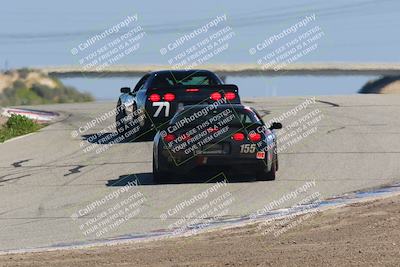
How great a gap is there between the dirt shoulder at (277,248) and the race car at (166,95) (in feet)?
28.3

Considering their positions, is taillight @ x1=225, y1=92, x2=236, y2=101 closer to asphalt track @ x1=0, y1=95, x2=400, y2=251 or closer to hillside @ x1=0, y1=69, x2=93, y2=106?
asphalt track @ x1=0, y1=95, x2=400, y2=251

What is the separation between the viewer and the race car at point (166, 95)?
21047 mm

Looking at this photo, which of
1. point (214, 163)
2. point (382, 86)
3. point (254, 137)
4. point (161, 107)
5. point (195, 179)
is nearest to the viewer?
point (214, 163)

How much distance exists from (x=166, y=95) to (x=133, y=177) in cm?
393

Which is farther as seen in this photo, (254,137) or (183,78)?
(183,78)

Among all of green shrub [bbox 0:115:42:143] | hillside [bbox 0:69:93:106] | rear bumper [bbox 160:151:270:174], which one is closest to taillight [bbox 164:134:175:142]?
rear bumper [bbox 160:151:270:174]

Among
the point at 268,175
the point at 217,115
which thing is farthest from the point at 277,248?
the point at 217,115

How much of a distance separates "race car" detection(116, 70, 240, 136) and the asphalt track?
0.58m

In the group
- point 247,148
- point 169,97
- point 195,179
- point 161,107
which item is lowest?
point 195,179

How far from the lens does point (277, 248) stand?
10.2m

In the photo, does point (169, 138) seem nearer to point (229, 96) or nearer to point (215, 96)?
point (215, 96)

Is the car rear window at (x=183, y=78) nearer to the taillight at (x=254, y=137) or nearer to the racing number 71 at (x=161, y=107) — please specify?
the racing number 71 at (x=161, y=107)

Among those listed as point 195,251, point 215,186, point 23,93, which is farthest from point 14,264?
point 23,93

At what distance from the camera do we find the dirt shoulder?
9.33 meters
